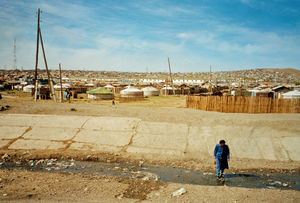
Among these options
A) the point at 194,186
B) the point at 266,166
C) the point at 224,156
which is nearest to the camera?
the point at 194,186

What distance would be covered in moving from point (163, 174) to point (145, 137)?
15.2ft

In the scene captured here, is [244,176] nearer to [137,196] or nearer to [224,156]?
[224,156]

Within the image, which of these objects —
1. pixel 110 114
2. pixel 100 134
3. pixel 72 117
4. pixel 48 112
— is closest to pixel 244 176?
pixel 100 134

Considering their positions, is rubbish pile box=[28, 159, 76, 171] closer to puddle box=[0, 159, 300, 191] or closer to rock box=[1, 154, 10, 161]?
puddle box=[0, 159, 300, 191]

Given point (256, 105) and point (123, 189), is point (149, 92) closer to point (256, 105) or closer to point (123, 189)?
point (256, 105)

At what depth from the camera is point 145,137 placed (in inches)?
576

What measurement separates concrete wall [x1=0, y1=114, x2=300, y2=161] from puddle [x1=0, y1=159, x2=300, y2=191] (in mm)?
1971

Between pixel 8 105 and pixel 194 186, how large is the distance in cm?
1884

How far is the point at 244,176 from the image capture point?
10.1m

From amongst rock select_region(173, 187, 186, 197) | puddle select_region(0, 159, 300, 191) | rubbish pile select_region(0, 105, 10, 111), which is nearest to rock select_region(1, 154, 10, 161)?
puddle select_region(0, 159, 300, 191)

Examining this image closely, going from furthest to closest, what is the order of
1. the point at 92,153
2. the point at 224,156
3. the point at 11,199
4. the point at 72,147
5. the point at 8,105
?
the point at 8,105
the point at 72,147
the point at 92,153
the point at 224,156
the point at 11,199

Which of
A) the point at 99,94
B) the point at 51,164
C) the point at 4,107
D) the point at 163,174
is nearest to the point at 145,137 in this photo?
the point at 163,174

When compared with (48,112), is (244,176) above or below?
below

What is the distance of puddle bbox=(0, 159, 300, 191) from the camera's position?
367 inches
